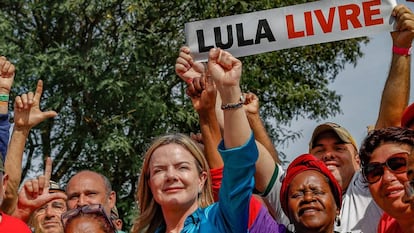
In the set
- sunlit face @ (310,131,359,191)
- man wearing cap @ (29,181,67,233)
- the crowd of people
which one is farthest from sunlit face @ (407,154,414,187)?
man wearing cap @ (29,181,67,233)

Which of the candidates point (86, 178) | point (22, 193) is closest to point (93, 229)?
point (22, 193)

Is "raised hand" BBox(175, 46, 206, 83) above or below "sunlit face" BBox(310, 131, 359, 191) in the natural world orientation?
above

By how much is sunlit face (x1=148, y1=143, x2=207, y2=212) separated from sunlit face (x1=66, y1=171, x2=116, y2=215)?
146cm

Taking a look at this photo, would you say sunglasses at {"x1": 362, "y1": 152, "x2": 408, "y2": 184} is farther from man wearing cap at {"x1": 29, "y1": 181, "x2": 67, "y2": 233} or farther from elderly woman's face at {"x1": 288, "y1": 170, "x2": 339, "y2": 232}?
man wearing cap at {"x1": 29, "y1": 181, "x2": 67, "y2": 233}

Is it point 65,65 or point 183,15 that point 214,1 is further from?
point 65,65

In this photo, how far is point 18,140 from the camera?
5.32 m

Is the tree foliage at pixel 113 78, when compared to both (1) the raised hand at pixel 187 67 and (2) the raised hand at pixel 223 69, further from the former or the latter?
(2) the raised hand at pixel 223 69

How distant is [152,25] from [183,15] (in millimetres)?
612

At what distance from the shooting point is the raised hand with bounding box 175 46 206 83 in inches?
191

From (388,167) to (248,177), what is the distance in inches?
33.0

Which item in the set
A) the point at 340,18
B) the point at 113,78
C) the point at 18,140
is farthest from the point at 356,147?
the point at 113,78

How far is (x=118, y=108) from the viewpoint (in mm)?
13445

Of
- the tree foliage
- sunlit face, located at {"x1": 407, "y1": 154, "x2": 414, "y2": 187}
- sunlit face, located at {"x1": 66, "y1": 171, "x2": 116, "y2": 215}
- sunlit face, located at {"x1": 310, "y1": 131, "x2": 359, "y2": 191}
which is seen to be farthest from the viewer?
the tree foliage

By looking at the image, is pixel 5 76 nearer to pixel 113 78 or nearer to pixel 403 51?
pixel 403 51
